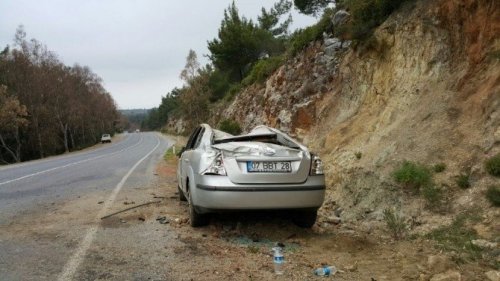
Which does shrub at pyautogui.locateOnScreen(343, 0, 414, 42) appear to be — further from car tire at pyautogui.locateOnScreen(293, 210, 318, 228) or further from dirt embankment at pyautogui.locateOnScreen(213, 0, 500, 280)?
car tire at pyautogui.locateOnScreen(293, 210, 318, 228)

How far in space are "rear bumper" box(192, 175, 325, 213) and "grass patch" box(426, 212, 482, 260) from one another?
1.63 m

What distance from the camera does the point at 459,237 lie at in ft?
17.6

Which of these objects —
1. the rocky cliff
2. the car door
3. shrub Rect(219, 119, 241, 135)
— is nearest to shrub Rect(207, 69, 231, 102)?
shrub Rect(219, 119, 241, 135)

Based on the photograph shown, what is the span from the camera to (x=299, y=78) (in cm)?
1725

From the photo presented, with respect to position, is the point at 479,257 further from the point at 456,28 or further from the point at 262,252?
the point at 456,28

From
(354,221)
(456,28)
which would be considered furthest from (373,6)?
(354,221)

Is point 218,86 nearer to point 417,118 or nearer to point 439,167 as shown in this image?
point 417,118

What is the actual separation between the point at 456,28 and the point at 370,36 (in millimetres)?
2973

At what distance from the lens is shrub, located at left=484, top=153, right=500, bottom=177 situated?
608 cm

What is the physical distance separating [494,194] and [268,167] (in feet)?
9.66

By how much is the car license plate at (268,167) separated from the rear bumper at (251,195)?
0.62 ft

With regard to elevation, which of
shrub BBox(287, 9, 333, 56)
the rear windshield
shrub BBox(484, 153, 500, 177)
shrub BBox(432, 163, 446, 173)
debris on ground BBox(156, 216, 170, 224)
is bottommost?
debris on ground BBox(156, 216, 170, 224)

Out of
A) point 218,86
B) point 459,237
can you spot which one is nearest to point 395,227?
point 459,237

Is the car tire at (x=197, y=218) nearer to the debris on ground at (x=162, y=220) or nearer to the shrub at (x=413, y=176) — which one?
the debris on ground at (x=162, y=220)
